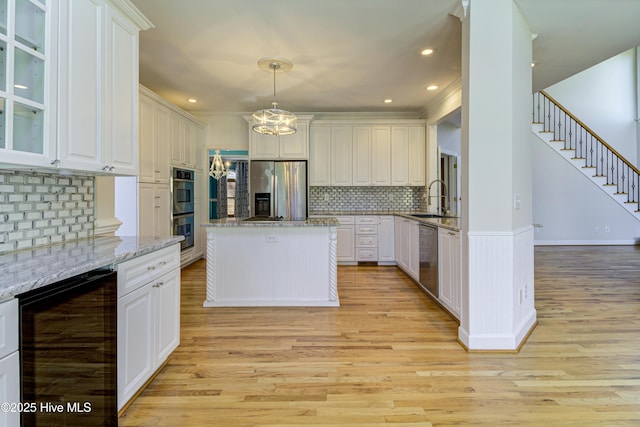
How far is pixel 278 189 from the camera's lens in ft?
18.1

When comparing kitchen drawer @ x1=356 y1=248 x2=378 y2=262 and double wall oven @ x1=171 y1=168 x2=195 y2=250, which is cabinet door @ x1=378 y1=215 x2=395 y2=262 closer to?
kitchen drawer @ x1=356 y1=248 x2=378 y2=262

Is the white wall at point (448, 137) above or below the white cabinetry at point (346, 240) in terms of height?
above

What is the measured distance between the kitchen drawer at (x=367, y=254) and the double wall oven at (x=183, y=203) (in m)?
2.71

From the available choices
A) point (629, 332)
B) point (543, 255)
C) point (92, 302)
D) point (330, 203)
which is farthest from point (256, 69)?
point (543, 255)

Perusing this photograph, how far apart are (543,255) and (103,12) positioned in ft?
23.5

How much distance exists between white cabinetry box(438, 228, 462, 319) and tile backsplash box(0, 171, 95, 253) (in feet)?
9.14

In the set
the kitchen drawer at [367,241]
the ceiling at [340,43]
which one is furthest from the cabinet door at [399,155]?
the kitchen drawer at [367,241]

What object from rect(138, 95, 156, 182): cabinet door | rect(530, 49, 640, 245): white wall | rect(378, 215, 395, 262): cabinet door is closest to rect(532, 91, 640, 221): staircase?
rect(530, 49, 640, 245): white wall

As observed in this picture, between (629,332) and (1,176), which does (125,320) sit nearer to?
(1,176)

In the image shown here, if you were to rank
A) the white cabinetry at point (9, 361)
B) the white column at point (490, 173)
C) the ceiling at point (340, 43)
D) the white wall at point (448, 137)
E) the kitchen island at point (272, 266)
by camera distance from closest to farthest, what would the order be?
the white cabinetry at point (9, 361) → the white column at point (490, 173) → the ceiling at point (340, 43) → the kitchen island at point (272, 266) → the white wall at point (448, 137)

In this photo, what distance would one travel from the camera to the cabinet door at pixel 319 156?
578cm

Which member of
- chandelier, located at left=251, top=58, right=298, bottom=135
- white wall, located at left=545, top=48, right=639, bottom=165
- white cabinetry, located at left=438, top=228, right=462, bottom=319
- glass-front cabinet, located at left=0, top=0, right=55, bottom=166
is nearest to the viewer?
glass-front cabinet, located at left=0, top=0, right=55, bottom=166

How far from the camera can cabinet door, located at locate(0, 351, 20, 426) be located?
97 cm

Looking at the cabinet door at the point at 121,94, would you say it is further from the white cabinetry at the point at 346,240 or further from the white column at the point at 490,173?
the white cabinetry at the point at 346,240
